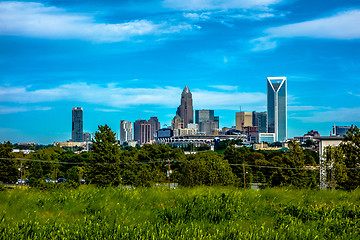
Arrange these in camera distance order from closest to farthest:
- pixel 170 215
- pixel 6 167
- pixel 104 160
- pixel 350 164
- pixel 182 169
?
pixel 170 215 → pixel 350 164 → pixel 104 160 → pixel 182 169 → pixel 6 167

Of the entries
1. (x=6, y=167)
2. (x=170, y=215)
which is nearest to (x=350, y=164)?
(x=170, y=215)

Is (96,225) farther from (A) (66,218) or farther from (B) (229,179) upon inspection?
(B) (229,179)

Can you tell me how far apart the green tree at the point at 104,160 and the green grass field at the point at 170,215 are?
30.5m

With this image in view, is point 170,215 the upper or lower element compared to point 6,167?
upper

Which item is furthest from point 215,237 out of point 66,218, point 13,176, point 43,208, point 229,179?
point 13,176

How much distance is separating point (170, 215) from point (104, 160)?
34246mm

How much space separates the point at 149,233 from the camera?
18.7ft

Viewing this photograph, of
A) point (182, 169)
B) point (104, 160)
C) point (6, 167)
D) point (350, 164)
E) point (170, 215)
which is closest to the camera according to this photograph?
point (170, 215)

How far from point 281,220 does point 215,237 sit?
209 cm

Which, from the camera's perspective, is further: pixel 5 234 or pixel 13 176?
pixel 13 176

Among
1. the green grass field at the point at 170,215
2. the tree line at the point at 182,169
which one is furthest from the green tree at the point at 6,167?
the green grass field at the point at 170,215

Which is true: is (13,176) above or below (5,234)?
below

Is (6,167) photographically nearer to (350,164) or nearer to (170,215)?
(350,164)

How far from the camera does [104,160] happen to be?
40.2m
